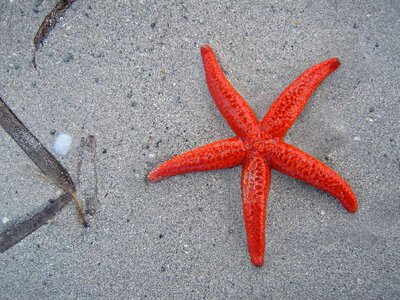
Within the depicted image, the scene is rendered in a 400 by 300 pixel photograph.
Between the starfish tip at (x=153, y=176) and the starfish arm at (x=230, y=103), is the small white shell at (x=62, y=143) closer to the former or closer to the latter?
the starfish tip at (x=153, y=176)

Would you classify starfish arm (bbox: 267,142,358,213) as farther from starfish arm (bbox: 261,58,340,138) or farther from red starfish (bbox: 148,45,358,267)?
starfish arm (bbox: 261,58,340,138)

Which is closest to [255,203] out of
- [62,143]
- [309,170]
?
[309,170]

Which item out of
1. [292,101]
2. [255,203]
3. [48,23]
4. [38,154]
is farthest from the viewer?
[48,23]

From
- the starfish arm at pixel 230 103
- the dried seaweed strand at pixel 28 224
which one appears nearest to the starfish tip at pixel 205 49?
the starfish arm at pixel 230 103

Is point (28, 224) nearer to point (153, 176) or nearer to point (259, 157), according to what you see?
point (153, 176)

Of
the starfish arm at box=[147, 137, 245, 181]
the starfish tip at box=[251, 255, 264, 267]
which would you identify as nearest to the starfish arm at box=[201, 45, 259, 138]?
the starfish arm at box=[147, 137, 245, 181]

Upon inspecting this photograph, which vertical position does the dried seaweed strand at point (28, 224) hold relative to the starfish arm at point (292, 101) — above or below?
above

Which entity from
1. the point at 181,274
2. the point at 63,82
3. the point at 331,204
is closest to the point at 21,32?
the point at 63,82
